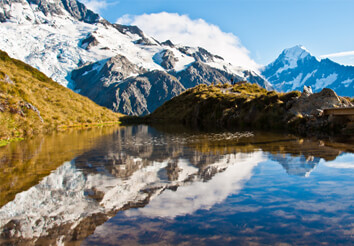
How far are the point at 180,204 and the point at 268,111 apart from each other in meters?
46.9

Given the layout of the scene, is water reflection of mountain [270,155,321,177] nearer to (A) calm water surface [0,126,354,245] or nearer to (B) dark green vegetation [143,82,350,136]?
(A) calm water surface [0,126,354,245]

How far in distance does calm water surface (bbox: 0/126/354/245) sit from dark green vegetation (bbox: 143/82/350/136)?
24369mm

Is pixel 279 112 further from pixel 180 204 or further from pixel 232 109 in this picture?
pixel 180 204

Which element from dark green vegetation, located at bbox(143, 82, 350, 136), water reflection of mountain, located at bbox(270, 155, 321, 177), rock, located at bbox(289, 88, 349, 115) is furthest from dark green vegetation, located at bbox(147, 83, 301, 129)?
water reflection of mountain, located at bbox(270, 155, 321, 177)

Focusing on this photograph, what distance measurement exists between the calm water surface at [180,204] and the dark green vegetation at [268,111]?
24369 millimetres

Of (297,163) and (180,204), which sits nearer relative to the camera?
(180,204)

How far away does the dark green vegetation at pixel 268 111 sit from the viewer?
36875 mm

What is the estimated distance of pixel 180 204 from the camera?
7.47 meters

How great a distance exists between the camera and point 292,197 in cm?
786

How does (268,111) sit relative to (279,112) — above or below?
above

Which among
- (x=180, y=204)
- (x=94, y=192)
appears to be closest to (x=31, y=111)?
(x=94, y=192)

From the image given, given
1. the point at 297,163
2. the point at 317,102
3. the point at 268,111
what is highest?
the point at 317,102

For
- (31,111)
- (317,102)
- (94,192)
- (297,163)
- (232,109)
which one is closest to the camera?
(94,192)

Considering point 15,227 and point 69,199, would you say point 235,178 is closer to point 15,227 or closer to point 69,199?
point 69,199
